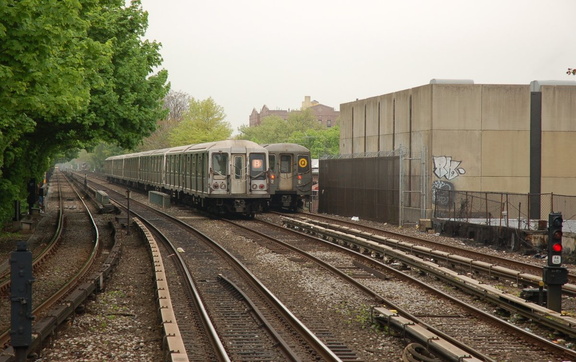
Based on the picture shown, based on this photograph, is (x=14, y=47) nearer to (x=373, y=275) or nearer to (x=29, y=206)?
(x=373, y=275)

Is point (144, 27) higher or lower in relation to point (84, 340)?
higher

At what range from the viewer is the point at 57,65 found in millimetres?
12812

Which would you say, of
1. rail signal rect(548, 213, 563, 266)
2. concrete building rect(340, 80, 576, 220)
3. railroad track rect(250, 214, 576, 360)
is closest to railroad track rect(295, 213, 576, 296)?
rail signal rect(548, 213, 563, 266)

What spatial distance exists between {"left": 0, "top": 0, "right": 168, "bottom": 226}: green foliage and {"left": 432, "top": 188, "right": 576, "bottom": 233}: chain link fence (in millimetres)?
10951

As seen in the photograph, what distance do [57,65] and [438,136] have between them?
1869 centimetres

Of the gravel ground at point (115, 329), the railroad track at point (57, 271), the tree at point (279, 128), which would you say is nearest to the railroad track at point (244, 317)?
the gravel ground at point (115, 329)

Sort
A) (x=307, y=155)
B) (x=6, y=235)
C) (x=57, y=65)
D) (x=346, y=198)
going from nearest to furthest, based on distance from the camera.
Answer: (x=57, y=65)
(x=6, y=235)
(x=346, y=198)
(x=307, y=155)

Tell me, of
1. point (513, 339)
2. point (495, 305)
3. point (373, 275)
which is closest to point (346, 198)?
point (373, 275)

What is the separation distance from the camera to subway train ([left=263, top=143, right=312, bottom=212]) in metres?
34.8

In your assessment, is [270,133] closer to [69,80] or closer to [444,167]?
[444,167]

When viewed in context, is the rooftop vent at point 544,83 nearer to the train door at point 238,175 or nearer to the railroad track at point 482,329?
the train door at point 238,175

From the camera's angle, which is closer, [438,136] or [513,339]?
[513,339]

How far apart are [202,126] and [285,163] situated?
42680 millimetres

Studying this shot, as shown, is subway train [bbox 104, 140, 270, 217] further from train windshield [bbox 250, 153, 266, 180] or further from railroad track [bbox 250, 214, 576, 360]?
railroad track [bbox 250, 214, 576, 360]
